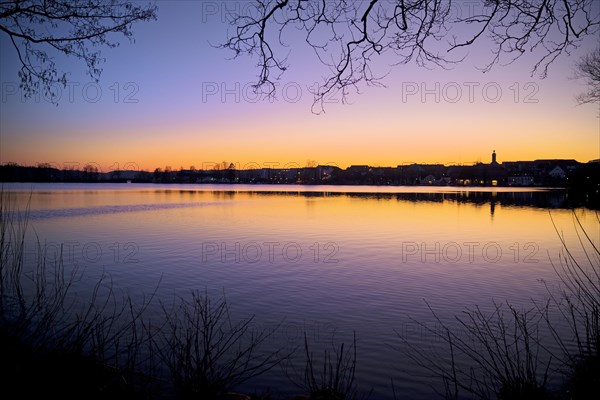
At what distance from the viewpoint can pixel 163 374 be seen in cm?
603

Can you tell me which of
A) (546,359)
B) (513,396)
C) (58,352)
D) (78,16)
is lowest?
(546,359)

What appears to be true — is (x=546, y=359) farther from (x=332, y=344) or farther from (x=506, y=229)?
(x=506, y=229)

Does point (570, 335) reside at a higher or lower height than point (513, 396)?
lower

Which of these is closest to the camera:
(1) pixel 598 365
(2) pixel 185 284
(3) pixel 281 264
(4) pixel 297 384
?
(1) pixel 598 365

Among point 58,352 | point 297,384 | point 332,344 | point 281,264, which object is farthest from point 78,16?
point 281,264

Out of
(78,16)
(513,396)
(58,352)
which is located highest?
(78,16)

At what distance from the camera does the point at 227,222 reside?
2938 cm

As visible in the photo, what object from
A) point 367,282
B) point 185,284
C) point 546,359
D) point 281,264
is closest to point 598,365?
point 546,359

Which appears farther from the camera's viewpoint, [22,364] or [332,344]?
[332,344]

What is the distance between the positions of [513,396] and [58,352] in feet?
16.8

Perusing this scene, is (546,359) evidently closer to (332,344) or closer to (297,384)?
(332,344)

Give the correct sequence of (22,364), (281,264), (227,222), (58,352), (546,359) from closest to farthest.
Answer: (22,364)
(58,352)
(546,359)
(281,264)
(227,222)

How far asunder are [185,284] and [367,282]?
5227 mm

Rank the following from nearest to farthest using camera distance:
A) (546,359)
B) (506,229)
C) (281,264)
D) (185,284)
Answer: (546,359), (185,284), (281,264), (506,229)
